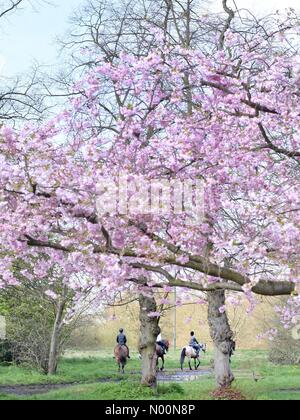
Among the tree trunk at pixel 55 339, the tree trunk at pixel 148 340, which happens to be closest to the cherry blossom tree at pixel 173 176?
the tree trunk at pixel 148 340

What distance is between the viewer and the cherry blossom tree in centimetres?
784

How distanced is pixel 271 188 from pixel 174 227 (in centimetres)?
133

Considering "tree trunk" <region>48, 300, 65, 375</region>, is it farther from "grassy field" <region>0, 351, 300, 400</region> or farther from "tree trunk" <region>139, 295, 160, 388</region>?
"tree trunk" <region>139, 295, 160, 388</region>

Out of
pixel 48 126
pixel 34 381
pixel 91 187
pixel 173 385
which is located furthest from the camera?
pixel 34 381

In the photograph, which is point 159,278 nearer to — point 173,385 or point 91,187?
point 91,187

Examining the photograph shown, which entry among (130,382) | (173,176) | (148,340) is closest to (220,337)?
(148,340)

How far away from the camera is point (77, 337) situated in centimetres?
2923

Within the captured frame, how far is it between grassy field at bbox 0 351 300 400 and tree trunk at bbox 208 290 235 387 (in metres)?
0.38

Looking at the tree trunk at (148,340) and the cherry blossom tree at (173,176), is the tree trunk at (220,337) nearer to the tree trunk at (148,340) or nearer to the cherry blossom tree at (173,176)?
the tree trunk at (148,340)

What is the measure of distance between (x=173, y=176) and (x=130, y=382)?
26.9ft

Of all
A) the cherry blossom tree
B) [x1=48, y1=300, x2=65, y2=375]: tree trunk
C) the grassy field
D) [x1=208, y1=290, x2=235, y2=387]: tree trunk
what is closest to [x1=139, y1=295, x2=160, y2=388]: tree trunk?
the grassy field

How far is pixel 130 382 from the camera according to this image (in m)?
15.5

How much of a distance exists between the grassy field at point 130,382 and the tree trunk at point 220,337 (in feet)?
1.25
